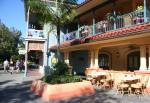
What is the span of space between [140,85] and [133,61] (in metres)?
6.79

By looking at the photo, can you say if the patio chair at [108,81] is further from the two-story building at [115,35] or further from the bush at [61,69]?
the bush at [61,69]

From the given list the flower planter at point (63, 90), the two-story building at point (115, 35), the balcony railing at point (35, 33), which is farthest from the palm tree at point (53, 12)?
the balcony railing at point (35, 33)

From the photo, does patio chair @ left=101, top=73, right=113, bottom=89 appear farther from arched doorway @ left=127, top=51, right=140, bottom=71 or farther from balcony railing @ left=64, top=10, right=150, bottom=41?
arched doorway @ left=127, top=51, right=140, bottom=71

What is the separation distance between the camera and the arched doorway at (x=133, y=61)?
18578 mm

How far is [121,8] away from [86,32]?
321 centimetres

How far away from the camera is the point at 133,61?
19109mm

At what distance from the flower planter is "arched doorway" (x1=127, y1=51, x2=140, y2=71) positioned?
22.1ft

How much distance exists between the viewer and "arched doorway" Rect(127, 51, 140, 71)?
1858 cm

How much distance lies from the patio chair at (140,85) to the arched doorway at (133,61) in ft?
18.6

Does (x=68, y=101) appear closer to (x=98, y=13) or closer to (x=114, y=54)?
(x=114, y=54)

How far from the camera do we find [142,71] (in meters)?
13.3

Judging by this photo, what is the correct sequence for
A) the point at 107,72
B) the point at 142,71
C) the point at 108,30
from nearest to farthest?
the point at 142,71 < the point at 107,72 < the point at 108,30

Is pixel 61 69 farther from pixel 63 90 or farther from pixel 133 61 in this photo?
pixel 133 61

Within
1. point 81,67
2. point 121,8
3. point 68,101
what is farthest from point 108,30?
point 81,67
